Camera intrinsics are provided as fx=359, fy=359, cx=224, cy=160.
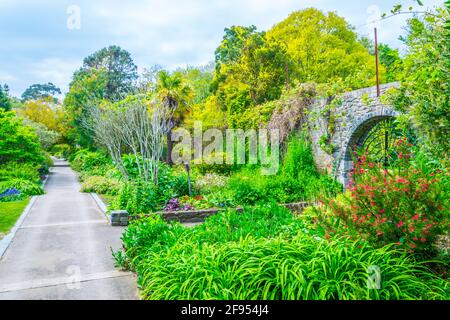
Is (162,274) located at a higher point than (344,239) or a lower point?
lower

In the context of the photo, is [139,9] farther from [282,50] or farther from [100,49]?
[100,49]

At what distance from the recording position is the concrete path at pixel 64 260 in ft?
14.5

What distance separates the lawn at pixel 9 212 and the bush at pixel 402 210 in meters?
7.08

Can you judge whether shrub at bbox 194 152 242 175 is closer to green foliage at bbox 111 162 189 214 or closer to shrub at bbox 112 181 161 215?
green foliage at bbox 111 162 189 214

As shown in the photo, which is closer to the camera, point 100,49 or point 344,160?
point 344,160

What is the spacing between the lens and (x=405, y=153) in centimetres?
460

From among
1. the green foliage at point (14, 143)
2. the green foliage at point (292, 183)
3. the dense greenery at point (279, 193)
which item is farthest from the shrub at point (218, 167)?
the green foliage at point (14, 143)

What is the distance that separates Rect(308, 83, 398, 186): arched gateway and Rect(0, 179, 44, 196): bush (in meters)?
10.3

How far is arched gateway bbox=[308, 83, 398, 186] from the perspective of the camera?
950 cm

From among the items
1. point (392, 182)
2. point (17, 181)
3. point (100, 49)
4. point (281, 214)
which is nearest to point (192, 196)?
point (281, 214)

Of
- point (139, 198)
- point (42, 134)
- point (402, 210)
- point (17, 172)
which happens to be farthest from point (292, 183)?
point (42, 134)

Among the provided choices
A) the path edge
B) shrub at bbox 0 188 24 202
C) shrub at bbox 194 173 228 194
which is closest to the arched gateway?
shrub at bbox 194 173 228 194
